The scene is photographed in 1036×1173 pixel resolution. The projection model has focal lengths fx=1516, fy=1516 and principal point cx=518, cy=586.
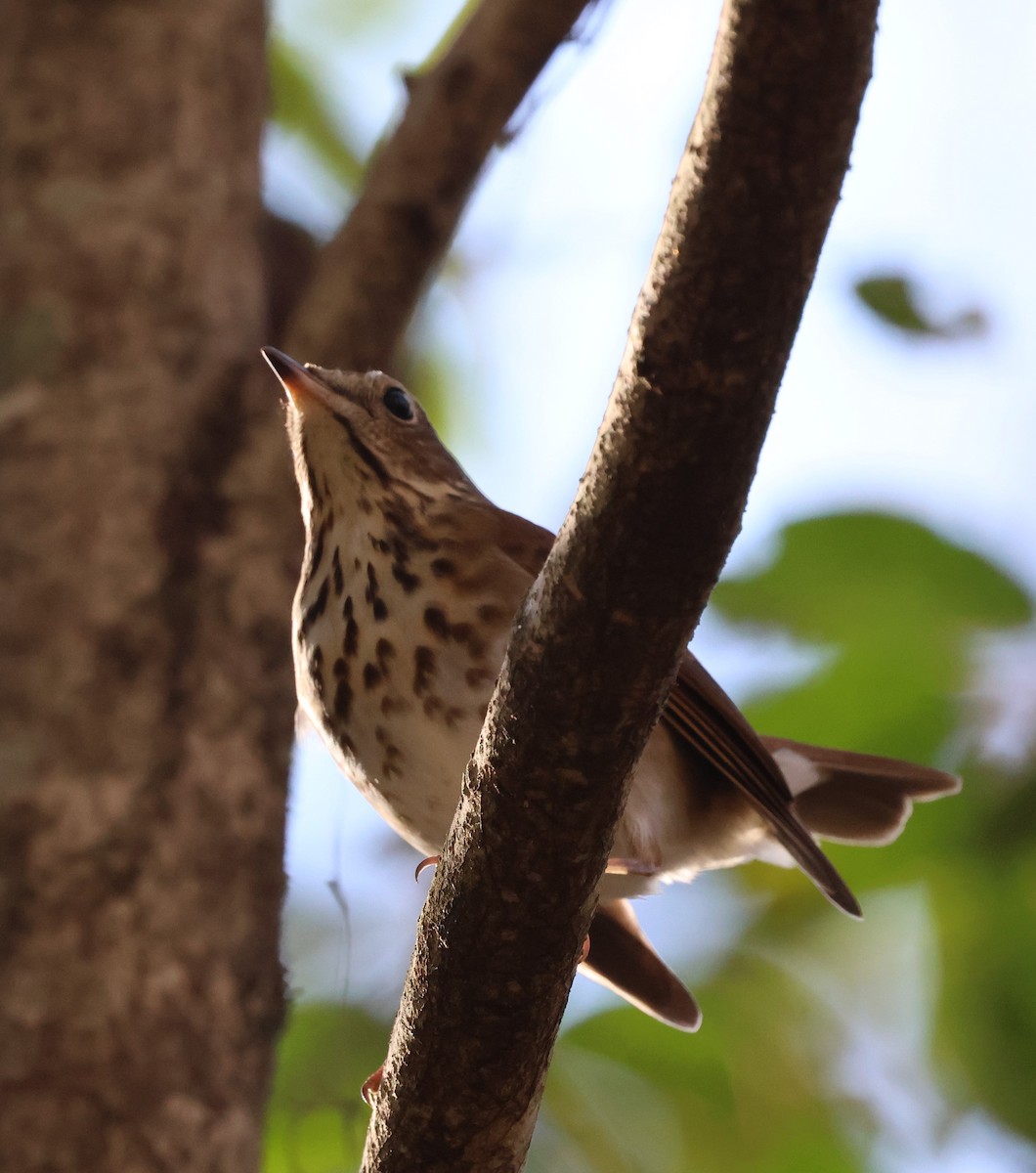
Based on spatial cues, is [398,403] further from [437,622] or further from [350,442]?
[437,622]

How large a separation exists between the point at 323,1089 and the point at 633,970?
96 cm

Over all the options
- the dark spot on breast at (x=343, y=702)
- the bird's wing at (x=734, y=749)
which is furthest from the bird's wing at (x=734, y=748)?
the dark spot on breast at (x=343, y=702)

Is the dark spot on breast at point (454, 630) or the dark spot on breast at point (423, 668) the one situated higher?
the dark spot on breast at point (454, 630)

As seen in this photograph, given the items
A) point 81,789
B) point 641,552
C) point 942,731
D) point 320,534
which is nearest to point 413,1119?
point 641,552

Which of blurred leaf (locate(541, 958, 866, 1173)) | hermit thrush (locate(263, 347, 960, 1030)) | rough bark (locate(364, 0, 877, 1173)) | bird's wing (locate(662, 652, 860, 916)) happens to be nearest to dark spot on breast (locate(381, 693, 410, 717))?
hermit thrush (locate(263, 347, 960, 1030))

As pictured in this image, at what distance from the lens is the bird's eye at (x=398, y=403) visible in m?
3.77

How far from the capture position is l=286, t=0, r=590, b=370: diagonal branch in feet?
13.0

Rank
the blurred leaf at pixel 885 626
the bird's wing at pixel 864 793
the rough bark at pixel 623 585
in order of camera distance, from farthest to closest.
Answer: the blurred leaf at pixel 885 626
the bird's wing at pixel 864 793
the rough bark at pixel 623 585

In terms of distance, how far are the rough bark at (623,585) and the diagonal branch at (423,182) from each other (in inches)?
90.1

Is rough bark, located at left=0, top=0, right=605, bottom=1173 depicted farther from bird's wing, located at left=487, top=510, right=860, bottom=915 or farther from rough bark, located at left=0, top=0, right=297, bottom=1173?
bird's wing, located at left=487, top=510, right=860, bottom=915

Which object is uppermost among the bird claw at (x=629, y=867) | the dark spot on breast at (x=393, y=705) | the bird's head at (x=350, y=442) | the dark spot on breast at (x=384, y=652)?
the bird's head at (x=350, y=442)

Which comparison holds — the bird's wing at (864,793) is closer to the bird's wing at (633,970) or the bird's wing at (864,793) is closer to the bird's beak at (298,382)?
the bird's wing at (633,970)

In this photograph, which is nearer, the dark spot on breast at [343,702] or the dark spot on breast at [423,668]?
the dark spot on breast at [423,668]

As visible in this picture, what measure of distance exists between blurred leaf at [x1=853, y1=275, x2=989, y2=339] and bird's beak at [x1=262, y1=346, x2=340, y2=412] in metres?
1.67
